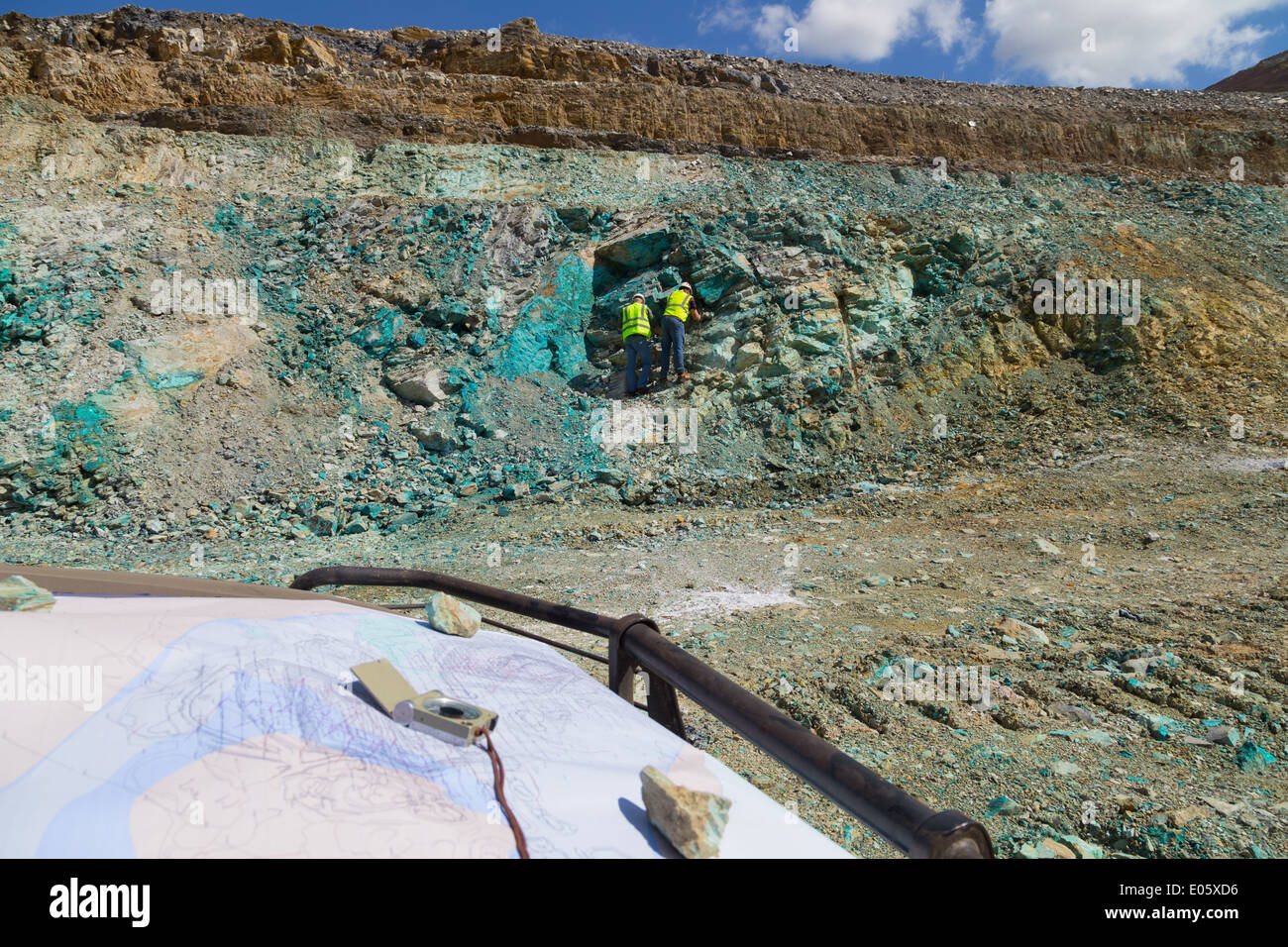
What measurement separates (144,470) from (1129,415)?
12.6 metres

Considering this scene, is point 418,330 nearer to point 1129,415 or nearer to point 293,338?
point 293,338

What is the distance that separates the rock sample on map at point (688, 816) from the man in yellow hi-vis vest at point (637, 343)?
8975 mm

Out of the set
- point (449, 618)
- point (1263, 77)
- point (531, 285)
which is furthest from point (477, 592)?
point (1263, 77)

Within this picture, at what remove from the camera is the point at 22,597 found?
162 centimetres

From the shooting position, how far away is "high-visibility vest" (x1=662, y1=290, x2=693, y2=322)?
994 cm

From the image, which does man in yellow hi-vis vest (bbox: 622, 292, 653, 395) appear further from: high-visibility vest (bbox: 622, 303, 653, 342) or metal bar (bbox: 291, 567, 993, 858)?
metal bar (bbox: 291, 567, 993, 858)

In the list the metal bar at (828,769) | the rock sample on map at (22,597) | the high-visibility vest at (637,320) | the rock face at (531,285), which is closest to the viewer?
the metal bar at (828,769)

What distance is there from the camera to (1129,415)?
9039mm

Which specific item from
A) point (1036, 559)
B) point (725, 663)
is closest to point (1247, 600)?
point (1036, 559)

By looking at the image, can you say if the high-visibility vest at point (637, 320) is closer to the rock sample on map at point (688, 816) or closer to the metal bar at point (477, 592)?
the metal bar at point (477, 592)

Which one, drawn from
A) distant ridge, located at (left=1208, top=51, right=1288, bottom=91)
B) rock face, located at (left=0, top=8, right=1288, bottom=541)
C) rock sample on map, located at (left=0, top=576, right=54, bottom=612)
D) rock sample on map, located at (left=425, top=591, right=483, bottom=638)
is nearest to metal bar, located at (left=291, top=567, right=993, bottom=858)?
rock sample on map, located at (left=425, top=591, right=483, bottom=638)

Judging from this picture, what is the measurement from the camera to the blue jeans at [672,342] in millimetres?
9969

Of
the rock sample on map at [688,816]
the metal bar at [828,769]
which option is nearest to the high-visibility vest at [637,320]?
the metal bar at [828,769]

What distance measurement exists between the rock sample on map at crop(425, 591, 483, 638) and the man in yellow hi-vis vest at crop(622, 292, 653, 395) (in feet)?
26.6
